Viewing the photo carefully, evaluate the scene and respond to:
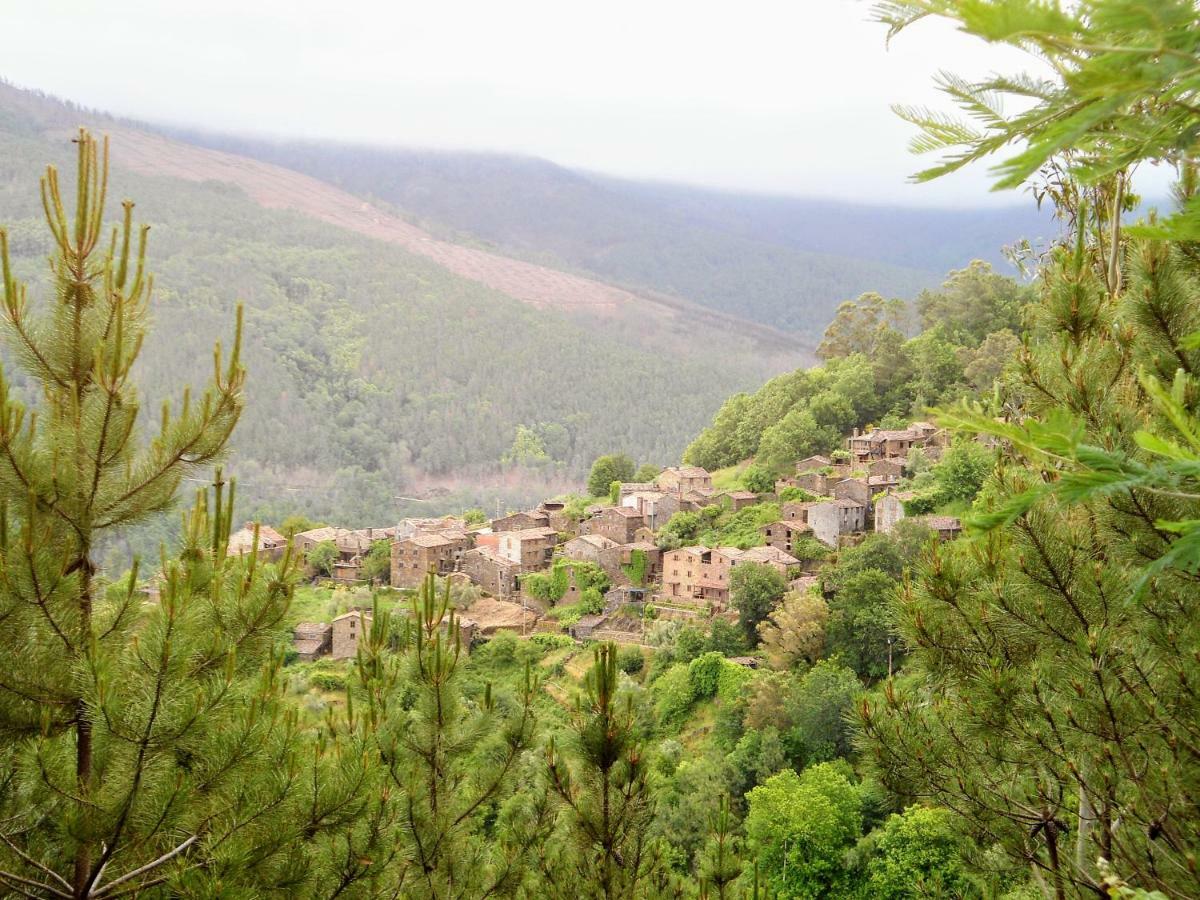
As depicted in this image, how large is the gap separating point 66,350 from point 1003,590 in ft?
11.3

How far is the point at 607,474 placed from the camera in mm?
35844

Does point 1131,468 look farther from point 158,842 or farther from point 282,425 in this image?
point 282,425

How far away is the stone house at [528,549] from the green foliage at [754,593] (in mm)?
8703

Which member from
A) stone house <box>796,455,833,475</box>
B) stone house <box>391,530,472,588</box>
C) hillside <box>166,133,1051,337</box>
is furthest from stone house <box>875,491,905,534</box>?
hillside <box>166,133,1051,337</box>

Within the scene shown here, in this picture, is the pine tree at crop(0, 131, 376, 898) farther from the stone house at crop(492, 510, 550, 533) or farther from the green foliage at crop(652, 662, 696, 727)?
the stone house at crop(492, 510, 550, 533)

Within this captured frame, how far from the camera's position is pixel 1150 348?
3.50 meters

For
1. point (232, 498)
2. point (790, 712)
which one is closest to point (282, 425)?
point (790, 712)

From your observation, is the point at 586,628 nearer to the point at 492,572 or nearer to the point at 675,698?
the point at 675,698

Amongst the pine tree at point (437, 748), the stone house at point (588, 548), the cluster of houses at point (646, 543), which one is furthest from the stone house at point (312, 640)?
the pine tree at point (437, 748)

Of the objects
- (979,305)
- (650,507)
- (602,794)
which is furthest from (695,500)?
(602,794)

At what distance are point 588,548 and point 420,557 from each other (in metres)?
5.47

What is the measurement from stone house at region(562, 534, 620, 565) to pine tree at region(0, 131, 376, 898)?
22051 mm

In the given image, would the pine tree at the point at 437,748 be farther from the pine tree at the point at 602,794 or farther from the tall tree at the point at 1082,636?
the tall tree at the point at 1082,636

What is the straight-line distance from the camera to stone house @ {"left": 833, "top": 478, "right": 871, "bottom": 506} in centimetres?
2284
